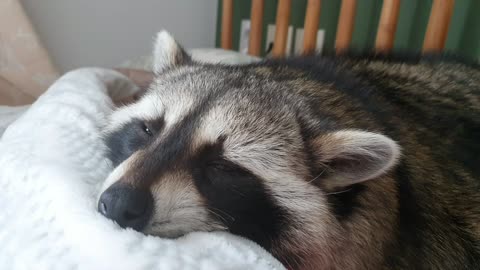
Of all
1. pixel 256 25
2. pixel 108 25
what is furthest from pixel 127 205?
pixel 108 25

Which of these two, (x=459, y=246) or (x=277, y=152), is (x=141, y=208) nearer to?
(x=277, y=152)

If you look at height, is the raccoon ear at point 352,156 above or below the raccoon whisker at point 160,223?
above

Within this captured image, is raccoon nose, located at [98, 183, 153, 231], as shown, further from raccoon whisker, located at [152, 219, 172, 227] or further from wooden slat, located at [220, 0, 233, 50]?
wooden slat, located at [220, 0, 233, 50]

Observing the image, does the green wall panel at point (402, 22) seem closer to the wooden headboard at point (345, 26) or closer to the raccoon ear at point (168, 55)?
the wooden headboard at point (345, 26)

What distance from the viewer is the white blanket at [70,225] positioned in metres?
0.61

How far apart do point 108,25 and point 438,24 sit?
163 centimetres

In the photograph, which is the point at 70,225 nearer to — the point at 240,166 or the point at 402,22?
the point at 240,166

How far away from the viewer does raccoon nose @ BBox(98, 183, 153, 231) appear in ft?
2.35

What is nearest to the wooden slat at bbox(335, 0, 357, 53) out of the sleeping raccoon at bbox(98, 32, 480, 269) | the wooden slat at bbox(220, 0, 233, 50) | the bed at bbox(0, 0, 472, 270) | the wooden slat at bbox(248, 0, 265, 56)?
the wooden slat at bbox(248, 0, 265, 56)

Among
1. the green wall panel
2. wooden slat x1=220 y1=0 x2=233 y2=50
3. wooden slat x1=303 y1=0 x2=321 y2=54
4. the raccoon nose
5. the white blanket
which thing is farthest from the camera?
wooden slat x1=220 y1=0 x2=233 y2=50

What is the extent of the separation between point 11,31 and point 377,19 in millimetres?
1600

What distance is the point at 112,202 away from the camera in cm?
72

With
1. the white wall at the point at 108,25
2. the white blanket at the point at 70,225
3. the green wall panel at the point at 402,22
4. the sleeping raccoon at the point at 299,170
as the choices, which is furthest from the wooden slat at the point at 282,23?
the white blanket at the point at 70,225

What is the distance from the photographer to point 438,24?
1.71 metres
